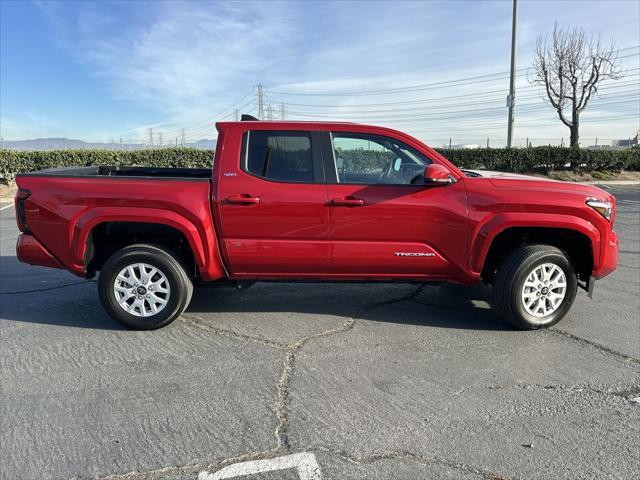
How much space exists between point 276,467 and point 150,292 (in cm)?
231

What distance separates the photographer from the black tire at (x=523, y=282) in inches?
164

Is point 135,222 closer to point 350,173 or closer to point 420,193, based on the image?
point 350,173

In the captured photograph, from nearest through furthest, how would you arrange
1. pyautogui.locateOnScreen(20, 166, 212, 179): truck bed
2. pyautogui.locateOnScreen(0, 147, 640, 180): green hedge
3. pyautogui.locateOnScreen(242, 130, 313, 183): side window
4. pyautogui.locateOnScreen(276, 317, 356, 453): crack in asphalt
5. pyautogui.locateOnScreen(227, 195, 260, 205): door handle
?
1. pyautogui.locateOnScreen(276, 317, 356, 453): crack in asphalt
2. pyautogui.locateOnScreen(227, 195, 260, 205): door handle
3. pyautogui.locateOnScreen(242, 130, 313, 183): side window
4. pyautogui.locateOnScreen(20, 166, 212, 179): truck bed
5. pyautogui.locateOnScreen(0, 147, 640, 180): green hedge

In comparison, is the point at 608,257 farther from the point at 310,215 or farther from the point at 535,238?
the point at 310,215

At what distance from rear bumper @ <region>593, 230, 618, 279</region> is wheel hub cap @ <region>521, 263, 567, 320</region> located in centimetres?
32

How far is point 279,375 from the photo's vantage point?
3.45m

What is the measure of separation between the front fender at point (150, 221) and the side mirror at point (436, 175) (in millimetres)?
1926

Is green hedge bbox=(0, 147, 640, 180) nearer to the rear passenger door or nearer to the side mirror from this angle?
the rear passenger door

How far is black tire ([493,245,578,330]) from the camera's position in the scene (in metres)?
4.17

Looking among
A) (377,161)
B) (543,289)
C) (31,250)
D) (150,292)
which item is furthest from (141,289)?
(543,289)

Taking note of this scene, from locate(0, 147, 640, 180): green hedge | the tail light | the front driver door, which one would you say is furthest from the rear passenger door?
locate(0, 147, 640, 180): green hedge

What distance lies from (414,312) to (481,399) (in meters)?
1.72

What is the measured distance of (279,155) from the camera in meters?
4.26

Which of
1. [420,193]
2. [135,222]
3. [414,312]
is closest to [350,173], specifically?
[420,193]
